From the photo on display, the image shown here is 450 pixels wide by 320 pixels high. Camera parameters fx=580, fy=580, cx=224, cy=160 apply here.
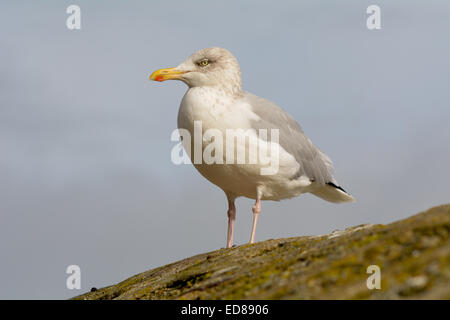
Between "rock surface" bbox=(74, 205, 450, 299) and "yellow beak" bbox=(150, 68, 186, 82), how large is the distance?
4916mm

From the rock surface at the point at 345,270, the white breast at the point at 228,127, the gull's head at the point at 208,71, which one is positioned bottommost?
the rock surface at the point at 345,270

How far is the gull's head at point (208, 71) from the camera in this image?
452 inches

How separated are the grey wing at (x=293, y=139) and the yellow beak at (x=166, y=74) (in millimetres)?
1441

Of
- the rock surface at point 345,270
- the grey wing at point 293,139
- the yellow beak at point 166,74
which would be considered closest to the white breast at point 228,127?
the grey wing at point 293,139

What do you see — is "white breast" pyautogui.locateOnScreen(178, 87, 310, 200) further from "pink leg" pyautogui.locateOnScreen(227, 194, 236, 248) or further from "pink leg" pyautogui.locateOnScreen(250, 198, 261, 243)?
"pink leg" pyautogui.locateOnScreen(227, 194, 236, 248)

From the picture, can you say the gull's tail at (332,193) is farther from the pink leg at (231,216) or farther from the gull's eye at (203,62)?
the gull's eye at (203,62)

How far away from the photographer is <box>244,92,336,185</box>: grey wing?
37.9ft

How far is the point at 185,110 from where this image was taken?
11.1 m

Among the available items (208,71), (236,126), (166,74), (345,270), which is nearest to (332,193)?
(236,126)

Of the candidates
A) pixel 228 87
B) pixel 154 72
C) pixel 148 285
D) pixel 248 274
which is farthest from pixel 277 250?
pixel 154 72

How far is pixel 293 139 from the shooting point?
1230 cm

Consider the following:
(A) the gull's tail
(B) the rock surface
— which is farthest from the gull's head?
(B) the rock surface
